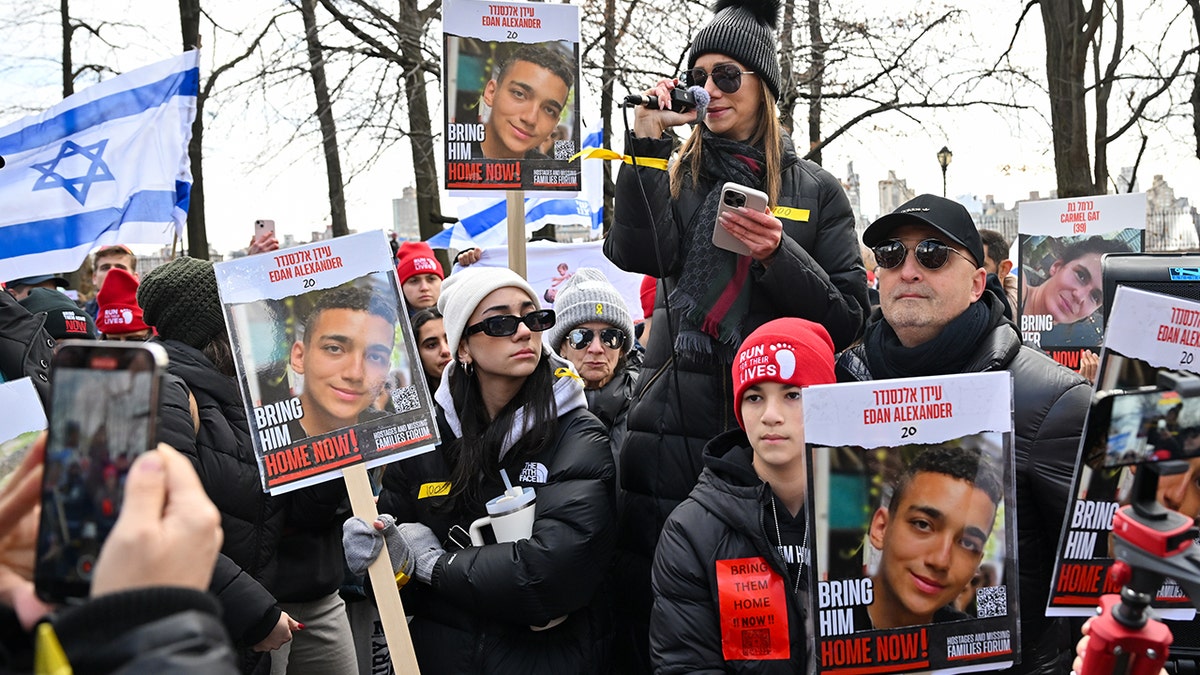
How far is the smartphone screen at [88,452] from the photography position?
133 cm

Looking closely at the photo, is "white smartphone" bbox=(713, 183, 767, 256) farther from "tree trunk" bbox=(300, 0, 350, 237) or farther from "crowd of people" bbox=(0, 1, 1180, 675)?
"tree trunk" bbox=(300, 0, 350, 237)

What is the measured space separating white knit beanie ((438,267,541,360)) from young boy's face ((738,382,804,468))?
108cm

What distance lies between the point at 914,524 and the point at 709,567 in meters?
0.61

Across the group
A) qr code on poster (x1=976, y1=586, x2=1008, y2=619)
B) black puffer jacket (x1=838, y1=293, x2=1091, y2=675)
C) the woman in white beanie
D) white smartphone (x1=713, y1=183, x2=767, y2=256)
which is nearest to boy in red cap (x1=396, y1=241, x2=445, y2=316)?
the woman in white beanie

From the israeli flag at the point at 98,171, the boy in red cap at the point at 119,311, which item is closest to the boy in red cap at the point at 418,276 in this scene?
the israeli flag at the point at 98,171

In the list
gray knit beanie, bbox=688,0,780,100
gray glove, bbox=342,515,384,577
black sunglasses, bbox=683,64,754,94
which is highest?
gray knit beanie, bbox=688,0,780,100

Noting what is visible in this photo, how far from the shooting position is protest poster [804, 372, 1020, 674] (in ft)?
7.93

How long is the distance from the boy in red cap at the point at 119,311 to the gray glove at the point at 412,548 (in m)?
2.60

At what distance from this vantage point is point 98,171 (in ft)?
19.5

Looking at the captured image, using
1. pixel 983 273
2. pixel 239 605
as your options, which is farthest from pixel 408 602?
pixel 983 273

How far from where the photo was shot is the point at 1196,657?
3.08 m

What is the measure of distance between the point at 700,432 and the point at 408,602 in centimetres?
110

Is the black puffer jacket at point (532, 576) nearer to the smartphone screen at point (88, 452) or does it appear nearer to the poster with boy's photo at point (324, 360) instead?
the poster with boy's photo at point (324, 360)

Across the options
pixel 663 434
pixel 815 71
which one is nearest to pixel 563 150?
pixel 663 434
